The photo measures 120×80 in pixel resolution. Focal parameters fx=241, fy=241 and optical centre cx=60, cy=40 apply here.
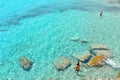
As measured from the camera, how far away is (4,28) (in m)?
41.2

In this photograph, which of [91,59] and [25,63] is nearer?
[25,63]

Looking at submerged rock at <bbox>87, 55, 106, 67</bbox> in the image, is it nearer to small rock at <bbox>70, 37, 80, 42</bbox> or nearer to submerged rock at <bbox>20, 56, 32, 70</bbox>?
small rock at <bbox>70, 37, 80, 42</bbox>

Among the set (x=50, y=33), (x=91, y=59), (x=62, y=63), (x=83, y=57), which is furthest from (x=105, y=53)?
(x=50, y=33)

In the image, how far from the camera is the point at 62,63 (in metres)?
31.1

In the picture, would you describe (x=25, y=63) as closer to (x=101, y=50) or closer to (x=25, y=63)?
(x=25, y=63)

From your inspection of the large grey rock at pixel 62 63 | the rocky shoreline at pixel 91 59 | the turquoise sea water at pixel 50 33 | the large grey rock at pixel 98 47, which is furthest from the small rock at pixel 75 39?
the large grey rock at pixel 62 63

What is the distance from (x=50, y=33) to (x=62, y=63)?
9.98 metres

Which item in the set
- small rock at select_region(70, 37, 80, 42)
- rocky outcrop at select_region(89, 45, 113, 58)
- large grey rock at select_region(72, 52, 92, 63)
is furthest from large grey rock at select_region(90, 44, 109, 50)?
small rock at select_region(70, 37, 80, 42)

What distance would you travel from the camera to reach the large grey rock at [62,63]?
30.4 meters

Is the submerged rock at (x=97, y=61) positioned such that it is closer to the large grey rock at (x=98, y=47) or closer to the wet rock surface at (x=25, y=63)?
the large grey rock at (x=98, y=47)

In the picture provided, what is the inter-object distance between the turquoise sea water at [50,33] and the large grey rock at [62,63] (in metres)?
0.51

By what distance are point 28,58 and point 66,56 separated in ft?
17.0

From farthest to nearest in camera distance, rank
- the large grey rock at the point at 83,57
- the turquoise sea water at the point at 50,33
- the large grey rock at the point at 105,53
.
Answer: the large grey rock at the point at 105,53 < the large grey rock at the point at 83,57 < the turquoise sea water at the point at 50,33

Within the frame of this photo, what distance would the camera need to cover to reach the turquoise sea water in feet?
98.7
